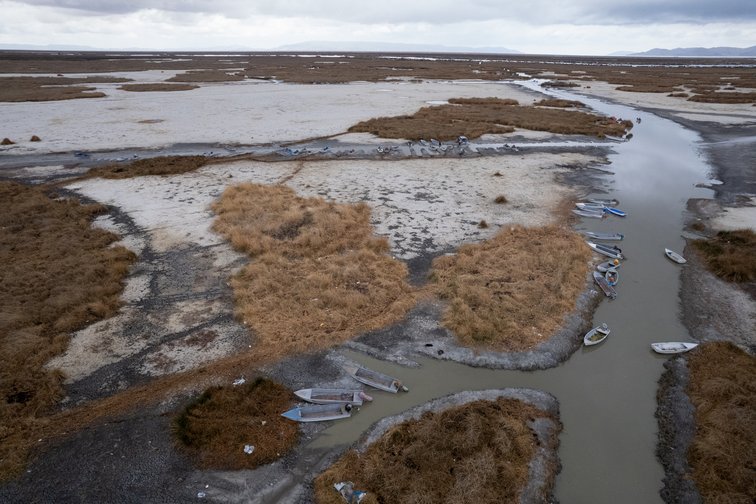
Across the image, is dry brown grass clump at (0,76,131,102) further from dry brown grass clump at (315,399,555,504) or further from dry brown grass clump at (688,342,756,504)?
dry brown grass clump at (688,342,756,504)

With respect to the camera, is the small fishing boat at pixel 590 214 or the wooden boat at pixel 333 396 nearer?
the wooden boat at pixel 333 396

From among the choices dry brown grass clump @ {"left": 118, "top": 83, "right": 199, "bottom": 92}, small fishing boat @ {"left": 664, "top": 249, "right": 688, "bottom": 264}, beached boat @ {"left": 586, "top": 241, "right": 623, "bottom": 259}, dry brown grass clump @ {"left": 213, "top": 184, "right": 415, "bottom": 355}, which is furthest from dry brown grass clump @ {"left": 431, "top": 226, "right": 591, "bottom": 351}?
dry brown grass clump @ {"left": 118, "top": 83, "right": 199, "bottom": 92}

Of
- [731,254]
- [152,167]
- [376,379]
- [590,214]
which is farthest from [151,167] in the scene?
[731,254]

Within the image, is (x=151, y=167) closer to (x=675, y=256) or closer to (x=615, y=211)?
(x=615, y=211)

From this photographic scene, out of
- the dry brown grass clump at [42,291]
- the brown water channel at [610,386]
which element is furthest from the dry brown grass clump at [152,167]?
the brown water channel at [610,386]

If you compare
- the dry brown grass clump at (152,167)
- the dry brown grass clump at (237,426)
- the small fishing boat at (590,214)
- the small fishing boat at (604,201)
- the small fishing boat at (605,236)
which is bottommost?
the dry brown grass clump at (237,426)

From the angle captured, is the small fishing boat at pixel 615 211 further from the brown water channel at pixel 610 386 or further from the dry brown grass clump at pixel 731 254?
the dry brown grass clump at pixel 731 254
